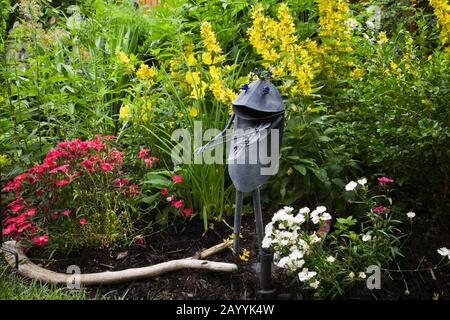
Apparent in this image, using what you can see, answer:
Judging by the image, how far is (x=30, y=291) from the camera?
262 centimetres

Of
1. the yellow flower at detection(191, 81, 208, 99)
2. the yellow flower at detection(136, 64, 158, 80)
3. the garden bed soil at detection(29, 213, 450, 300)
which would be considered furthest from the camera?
the yellow flower at detection(136, 64, 158, 80)

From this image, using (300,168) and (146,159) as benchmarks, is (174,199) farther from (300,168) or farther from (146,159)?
(300,168)

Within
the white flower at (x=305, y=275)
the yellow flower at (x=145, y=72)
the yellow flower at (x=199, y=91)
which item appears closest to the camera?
the white flower at (x=305, y=275)

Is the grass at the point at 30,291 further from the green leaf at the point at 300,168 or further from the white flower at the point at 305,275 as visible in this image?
the green leaf at the point at 300,168

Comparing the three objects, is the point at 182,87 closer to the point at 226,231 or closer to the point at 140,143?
the point at 140,143

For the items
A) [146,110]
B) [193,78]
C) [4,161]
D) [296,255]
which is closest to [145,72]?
[146,110]

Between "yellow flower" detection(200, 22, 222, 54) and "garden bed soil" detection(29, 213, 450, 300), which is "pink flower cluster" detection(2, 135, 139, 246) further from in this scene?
"yellow flower" detection(200, 22, 222, 54)

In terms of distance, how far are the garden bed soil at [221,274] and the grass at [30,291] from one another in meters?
0.12

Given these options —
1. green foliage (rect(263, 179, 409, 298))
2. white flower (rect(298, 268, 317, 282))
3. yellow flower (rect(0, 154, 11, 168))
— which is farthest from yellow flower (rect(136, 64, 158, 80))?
white flower (rect(298, 268, 317, 282))

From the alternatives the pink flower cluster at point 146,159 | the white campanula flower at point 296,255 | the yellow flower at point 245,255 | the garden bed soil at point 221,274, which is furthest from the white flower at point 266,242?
the pink flower cluster at point 146,159

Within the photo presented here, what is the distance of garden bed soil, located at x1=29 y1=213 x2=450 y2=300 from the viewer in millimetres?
2627

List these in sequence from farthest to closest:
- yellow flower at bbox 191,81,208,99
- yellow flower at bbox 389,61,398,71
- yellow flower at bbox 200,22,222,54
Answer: yellow flower at bbox 191,81,208,99 → yellow flower at bbox 389,61,398,71 → yellow flower at bbox 200,22,222,54

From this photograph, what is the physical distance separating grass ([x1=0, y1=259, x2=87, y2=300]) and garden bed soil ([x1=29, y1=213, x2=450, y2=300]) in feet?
0.41

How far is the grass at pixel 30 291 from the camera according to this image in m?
2.54
